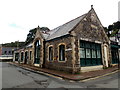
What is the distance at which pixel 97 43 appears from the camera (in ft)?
41.4

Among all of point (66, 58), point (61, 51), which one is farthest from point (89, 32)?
point (66, 58)

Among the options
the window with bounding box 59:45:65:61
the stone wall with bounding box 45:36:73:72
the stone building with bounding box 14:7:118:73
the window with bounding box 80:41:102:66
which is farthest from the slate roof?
the window with bounding box 80:41:102:66

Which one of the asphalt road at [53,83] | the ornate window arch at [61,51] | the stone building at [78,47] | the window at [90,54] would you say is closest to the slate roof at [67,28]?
the stone building at [78,47]

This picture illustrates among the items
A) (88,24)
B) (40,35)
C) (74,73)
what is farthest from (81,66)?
(40,35)

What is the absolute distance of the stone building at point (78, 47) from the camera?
9.66m

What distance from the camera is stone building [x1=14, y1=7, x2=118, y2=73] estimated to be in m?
9.66

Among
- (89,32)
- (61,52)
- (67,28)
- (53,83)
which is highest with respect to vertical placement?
(67,28)

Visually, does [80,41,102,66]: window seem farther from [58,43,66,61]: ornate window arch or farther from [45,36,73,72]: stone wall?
[58,43,66,61]: ornate window arch

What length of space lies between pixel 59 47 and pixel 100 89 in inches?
275

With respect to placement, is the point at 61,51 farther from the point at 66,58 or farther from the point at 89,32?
the point at 89,32

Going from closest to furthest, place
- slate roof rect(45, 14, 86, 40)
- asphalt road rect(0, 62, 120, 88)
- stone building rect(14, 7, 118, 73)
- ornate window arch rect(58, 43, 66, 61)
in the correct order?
asphalt road rect(0, 62, 120, 88) → stone building rect(14, 7, 118, 73) → ornate window arch rect(58, 43, 66, 61) → slate roof rect(45, 14, 86, 40)

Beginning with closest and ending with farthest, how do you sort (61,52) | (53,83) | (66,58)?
(53,83) → (66,58) → (61,52)

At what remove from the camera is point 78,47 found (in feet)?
32.7

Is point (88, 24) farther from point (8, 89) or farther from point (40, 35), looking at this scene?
point (8, 89)
